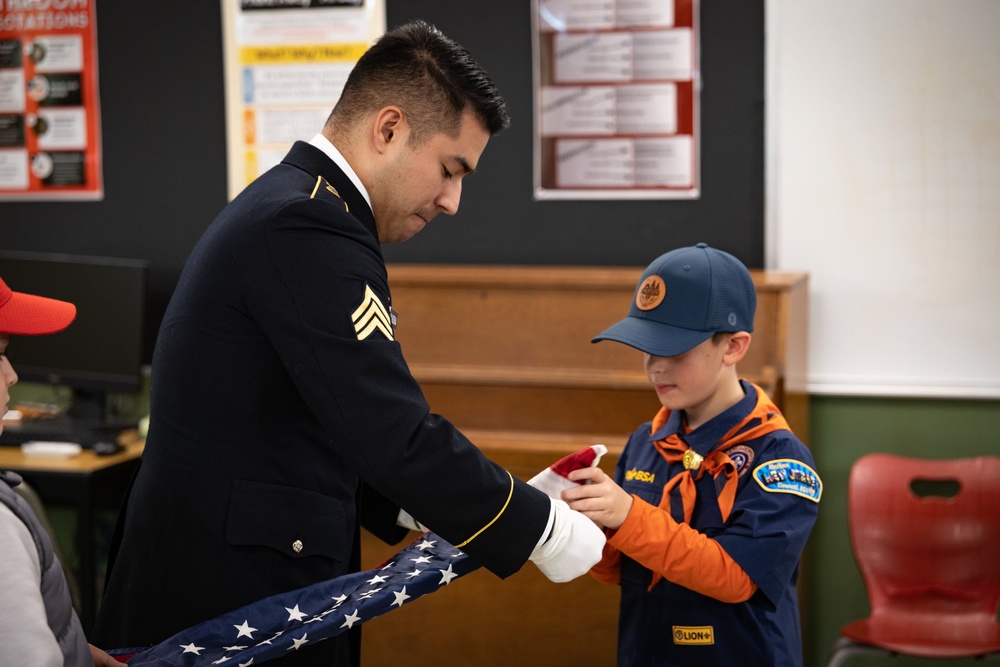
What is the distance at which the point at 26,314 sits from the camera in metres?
1.43

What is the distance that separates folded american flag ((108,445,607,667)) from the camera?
1495mm

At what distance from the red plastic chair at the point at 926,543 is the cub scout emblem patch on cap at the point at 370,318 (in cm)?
195

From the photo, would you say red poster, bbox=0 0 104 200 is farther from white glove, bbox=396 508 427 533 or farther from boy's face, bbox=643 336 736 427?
boy's face, bbox=643 336 736 427

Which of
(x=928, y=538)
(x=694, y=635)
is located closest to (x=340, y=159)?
(x=694, y=635)

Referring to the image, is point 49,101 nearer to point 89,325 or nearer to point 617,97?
point 89,325

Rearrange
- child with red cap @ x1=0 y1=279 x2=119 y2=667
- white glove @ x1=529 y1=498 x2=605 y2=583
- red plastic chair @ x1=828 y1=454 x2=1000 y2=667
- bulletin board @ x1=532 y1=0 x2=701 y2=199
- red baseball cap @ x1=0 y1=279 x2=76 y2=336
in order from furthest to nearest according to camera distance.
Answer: bulletin board @ x1=532 y1=0 x2=701 y2=199 < red plastic chair @ x1=828 y1=454 x2=1000 y2=667 < white glove @ x1=529 y1=498 x2=605 y2=583 < red baseball cap @ x1=0 y1=279 x2=76 y2=336 < child with red cap @ x1=0 y1=279 x2=119 y2=667

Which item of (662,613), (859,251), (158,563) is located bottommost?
(662,613)

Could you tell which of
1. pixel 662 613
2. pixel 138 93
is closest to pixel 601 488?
pixel 662 613

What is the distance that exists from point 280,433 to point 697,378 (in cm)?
73

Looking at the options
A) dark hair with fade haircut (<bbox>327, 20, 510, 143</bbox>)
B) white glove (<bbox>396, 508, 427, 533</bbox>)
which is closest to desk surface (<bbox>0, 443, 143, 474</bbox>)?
white glove (<bbox>396, 508, 427, 533</bbox>)

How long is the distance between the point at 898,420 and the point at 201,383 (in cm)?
261

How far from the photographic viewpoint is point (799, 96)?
11.0 ft

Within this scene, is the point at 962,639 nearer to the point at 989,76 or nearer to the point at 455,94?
the point at 989,76

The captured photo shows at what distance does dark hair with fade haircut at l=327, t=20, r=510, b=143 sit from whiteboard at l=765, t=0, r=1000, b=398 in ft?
6.59
